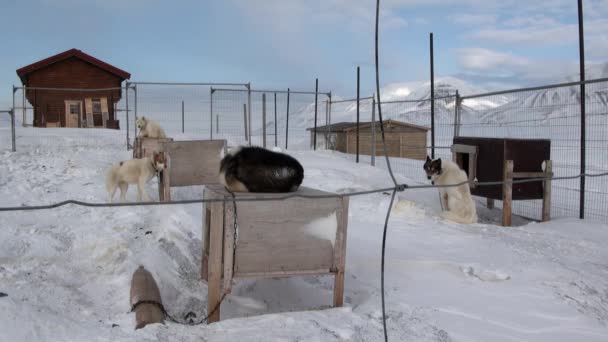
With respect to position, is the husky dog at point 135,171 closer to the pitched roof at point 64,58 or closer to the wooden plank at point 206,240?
the wooden plank at point 206,240

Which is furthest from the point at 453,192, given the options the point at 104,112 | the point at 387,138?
the point at 104,112

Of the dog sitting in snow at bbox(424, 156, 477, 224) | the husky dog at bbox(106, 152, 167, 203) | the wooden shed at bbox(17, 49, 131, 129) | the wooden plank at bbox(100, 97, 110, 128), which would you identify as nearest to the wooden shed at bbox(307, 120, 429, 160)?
the wooden plank at bbox(100, 97, 110, 128)

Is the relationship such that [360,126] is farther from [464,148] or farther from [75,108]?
[75,108]

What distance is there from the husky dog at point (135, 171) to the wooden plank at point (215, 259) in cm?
440

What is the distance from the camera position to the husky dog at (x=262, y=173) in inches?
153

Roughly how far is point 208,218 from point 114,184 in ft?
13.4

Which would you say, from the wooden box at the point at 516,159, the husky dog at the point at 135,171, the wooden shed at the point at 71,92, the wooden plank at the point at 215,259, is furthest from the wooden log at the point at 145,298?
the wooden shed at the point at 71,92

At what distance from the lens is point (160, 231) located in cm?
537

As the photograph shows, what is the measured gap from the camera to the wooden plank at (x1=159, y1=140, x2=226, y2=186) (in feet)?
24.9

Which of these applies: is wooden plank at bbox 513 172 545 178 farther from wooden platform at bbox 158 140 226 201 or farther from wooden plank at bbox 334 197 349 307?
wooden plank at bbox 334 197 349 307

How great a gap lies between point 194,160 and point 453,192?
3.81 m

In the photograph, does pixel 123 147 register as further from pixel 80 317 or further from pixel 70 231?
pixel 80 317

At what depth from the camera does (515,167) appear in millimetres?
8094

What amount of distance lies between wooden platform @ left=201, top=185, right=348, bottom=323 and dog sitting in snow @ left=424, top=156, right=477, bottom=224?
4252 millimetres
